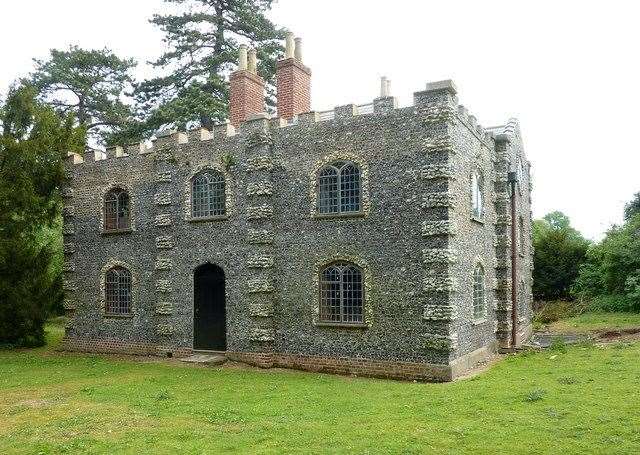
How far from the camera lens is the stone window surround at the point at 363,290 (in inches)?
685

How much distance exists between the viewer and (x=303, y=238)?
18.7 m

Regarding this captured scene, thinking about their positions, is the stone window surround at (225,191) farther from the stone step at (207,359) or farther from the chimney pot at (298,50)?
the chimney pot at (298,50)

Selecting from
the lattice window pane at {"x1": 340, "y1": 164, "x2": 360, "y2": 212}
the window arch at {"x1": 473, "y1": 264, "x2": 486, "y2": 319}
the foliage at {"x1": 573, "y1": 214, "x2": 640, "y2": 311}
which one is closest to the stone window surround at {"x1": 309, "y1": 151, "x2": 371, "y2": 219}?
the lattice window pane at {"x1": 340, "y1": 164, "x2": 360, "y2": 212}

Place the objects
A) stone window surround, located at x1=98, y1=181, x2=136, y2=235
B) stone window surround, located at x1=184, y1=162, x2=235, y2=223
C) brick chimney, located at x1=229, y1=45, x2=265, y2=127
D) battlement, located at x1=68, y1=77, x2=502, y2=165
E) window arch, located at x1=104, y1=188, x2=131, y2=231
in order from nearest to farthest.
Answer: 1. battlement, located at x1=68, y1=77, x2=502, y2=165
2. stone window surround, located at x1=184, y1=162, x2=235, y2=223
3. brick chimney, located at x1=229, y1=45, x2=265, y2=127
4. stone window surround, located at x1=98, y1=181, x2=136, y2=235
5. window arch, located at x1=104, y1=188, x2=131, y2=231

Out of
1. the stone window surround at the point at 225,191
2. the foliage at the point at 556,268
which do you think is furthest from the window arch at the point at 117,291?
the foliage at the point at 556,268

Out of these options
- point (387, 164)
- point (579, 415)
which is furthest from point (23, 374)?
point (579, 415)

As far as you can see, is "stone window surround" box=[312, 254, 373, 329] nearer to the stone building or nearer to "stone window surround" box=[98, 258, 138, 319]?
the stone building

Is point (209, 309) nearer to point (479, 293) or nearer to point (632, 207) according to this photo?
point (479, 293)

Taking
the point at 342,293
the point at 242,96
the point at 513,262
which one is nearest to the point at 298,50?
the point at 242,96

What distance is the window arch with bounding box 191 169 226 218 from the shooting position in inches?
808

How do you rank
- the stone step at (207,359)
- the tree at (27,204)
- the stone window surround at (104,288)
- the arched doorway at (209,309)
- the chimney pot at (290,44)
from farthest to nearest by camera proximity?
the tree at (27,204) < the stone window surround at (104,288) < the chimney pot at (290,44) < the arched doorway at (209,309) < the stone step at (207,359)

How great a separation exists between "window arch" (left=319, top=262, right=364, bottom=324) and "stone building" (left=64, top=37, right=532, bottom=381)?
45mm

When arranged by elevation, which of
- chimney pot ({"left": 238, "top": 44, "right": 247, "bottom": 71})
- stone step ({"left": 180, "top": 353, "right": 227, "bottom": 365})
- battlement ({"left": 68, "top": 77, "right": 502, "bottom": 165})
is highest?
chimney pot ({"left": 238, "top": 44, "right": 247, "bottom": 71})

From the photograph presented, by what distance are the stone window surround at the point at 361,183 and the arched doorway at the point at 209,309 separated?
450cm
